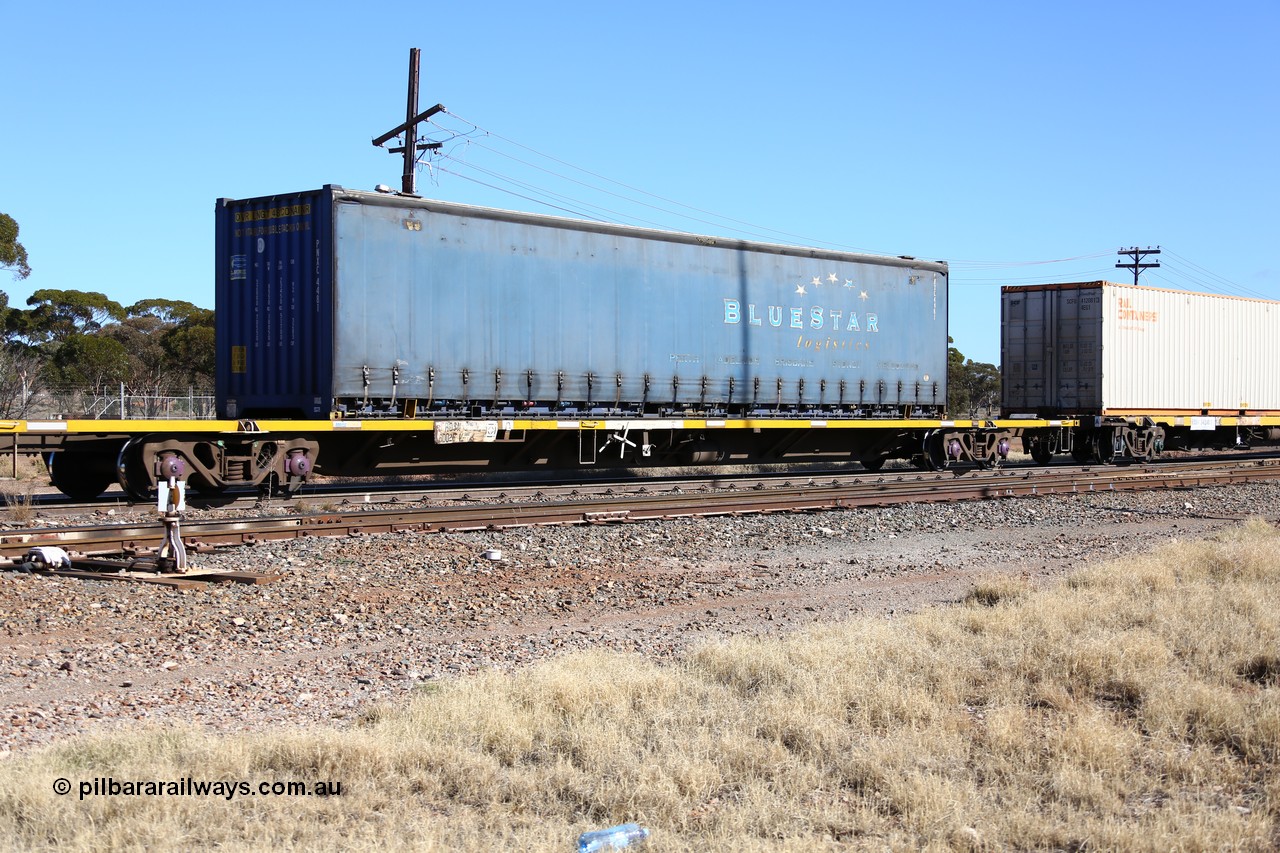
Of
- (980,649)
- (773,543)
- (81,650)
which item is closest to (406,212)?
(773,543)

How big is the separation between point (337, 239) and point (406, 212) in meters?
1.14

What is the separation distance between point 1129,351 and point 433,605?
21421 millimetres

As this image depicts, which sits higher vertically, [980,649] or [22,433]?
[22,433]

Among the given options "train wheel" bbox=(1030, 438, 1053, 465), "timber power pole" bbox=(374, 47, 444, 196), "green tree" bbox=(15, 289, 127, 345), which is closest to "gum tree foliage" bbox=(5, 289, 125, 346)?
"green tree" bbox=(15, 289, 127, 345)

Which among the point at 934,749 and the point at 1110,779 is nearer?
the point at 1110,779

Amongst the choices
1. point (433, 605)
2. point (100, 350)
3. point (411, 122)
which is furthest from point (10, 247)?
point (433, 605)

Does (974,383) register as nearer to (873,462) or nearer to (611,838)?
(873,462)

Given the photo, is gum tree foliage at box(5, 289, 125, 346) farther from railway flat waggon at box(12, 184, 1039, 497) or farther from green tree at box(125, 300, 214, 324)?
railway flat waggon at box(12, 184, 1039, 497)

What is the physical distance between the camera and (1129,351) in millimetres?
25375

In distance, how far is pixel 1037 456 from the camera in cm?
2512

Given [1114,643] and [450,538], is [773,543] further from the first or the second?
[1114,643]

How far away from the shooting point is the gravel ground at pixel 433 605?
6.15m

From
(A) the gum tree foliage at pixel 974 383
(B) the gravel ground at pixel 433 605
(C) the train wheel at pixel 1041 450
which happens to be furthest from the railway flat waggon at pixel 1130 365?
(A) the gum tree foliage at pixel 974 383

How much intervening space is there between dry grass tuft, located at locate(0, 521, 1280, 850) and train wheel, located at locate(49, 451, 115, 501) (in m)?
9.18
